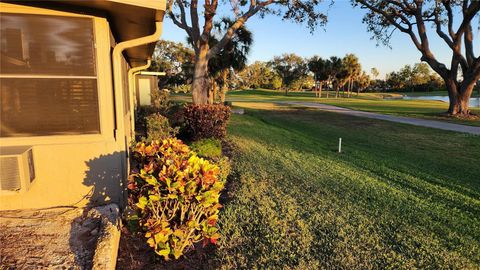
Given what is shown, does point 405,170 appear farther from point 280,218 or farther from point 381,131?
point 381,131

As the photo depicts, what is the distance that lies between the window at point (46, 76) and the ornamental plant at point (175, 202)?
1268mm

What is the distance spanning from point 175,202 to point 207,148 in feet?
14.1

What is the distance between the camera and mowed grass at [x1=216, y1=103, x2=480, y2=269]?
3121 millimetres

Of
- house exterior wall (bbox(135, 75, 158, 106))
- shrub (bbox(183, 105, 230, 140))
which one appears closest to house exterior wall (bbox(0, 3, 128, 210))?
shrub (bbox(183, 105, 230, 140))

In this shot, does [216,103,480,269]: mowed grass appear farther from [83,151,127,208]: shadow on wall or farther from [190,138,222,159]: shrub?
[83,151,127,208]: shadow on wall

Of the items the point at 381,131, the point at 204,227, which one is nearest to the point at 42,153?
the point at 204,227

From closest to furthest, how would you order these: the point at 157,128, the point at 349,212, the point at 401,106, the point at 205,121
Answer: the point at 349,212 → the point at 157,128 → the point at 205,121 → the point at 401,106

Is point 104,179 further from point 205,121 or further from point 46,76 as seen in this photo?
point 205,121

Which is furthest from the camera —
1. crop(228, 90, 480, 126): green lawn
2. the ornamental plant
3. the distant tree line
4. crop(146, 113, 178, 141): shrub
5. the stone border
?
the distant tree line

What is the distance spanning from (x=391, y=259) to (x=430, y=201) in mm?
2313

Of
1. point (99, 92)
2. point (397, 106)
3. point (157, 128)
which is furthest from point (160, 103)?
point (397, 106)

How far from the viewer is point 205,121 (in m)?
8.04

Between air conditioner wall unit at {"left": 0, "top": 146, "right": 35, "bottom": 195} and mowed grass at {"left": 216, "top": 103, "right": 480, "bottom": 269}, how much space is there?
201cm

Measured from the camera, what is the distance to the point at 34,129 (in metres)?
3.43
